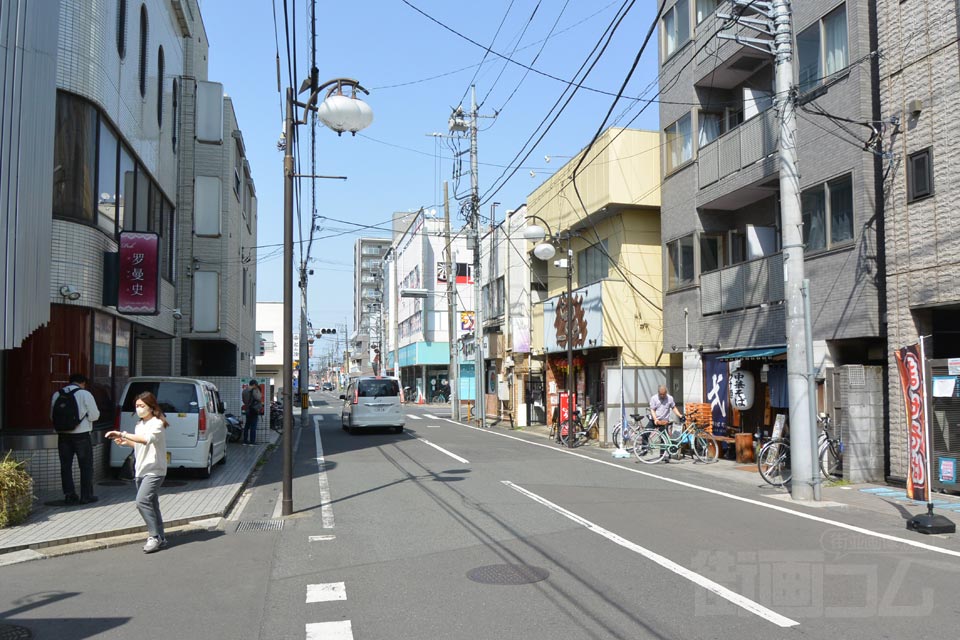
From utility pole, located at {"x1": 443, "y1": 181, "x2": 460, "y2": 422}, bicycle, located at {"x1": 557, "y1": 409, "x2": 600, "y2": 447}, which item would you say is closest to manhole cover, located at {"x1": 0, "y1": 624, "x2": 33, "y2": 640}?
bicycle, located at {"x1": 557, "y1": 409, "x2": 600, "y2": 447}

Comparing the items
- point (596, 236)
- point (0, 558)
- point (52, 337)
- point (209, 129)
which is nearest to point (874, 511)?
point (0, 558)

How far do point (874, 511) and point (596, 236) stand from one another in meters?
15.6

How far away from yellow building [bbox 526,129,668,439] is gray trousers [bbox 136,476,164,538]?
15.2 meters

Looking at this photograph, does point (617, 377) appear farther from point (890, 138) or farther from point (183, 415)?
point (183, 415)

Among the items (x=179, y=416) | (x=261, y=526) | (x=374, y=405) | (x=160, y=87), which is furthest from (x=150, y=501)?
(x=374, y=405)

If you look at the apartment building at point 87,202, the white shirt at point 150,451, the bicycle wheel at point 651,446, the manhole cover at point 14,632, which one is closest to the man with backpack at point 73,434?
the apartment building at point 87,202

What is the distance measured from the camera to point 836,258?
46.8ft

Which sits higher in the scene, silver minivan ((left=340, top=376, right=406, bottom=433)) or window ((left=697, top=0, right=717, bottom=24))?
window ((left=697, top=0, right=717, bottom=24))

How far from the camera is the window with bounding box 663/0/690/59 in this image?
2008 centimetres

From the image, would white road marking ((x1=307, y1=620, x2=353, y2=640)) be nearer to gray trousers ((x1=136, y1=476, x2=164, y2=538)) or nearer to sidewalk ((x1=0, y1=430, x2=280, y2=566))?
gray trousers ((x1=136, y1=476, x2=164, y2=538))

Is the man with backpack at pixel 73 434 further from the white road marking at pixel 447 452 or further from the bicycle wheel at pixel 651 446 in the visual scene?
the bicycle wheel at pixel 651 446

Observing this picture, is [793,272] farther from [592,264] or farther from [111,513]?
[592,264]

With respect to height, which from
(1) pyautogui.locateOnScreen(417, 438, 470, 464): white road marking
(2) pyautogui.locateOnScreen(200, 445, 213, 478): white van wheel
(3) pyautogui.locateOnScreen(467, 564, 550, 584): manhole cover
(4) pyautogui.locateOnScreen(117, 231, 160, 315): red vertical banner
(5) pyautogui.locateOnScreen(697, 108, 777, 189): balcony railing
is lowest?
(1) pyautogui.locateOnScreen(417, 438, 470, 464): white road marking

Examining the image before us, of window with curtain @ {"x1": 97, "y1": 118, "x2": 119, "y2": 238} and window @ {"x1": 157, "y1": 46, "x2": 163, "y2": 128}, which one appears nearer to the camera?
window with curtain @ {"x1": 97, "y1": 118, "x2": 119, "y2": 238}
